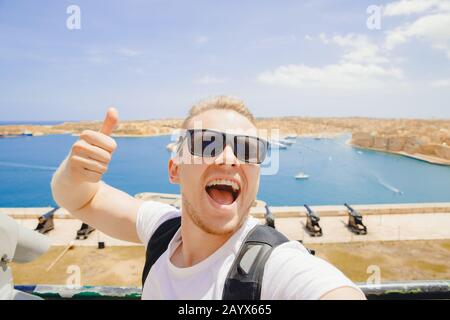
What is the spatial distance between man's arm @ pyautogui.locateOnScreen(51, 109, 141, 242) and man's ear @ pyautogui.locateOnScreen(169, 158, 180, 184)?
319 millimetres

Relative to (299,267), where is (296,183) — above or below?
below

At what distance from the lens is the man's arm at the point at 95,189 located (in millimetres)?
1381

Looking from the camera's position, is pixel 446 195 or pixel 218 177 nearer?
pixel 218 177

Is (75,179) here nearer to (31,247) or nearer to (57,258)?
(31,247)

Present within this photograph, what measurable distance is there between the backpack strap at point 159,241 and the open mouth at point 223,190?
0.30 meters

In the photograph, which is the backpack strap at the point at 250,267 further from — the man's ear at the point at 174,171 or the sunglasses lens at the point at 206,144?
the man's ear at the point at 174,171

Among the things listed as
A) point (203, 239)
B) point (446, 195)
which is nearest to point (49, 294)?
point (203, 239)

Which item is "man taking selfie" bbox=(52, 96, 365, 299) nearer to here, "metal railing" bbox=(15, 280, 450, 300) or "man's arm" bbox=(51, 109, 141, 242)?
"man's arm" bbox=(51, 109, 141, 242)

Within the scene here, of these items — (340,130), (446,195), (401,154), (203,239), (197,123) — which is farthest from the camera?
(340,130)

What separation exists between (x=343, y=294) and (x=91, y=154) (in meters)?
1.15

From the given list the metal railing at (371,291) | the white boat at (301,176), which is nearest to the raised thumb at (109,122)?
the metal railing at (371,291)

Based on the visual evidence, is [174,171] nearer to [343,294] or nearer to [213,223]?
[213,223]

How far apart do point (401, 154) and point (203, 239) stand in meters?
59.6

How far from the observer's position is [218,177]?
1.40 m
